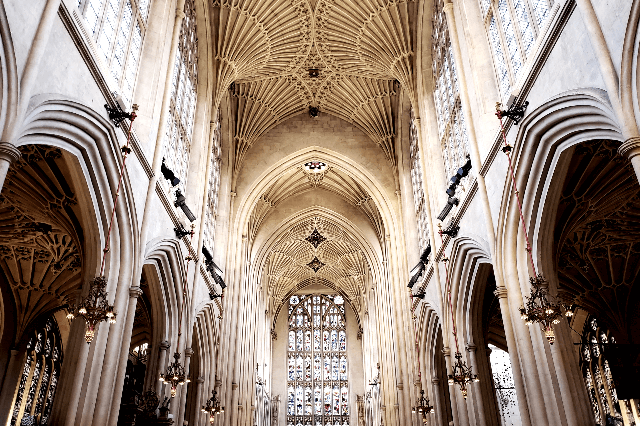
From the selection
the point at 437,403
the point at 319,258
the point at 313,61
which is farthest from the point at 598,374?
the point at 319,258

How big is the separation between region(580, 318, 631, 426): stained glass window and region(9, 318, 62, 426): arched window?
18.7 m

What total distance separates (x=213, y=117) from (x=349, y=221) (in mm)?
11342

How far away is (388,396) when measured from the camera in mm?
25047

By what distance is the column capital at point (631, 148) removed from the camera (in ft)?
20.9

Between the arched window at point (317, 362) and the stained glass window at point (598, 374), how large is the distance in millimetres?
20960

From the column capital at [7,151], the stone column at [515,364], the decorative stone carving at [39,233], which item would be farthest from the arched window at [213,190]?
the column capital at [7,151]

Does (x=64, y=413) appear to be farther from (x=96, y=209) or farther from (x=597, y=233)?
(x=597, y=233)

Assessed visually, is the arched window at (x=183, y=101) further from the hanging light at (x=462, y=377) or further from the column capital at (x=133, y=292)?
the hanging light at (x=462, y=377)

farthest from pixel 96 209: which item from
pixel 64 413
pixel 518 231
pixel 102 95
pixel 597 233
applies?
pixel 597 233

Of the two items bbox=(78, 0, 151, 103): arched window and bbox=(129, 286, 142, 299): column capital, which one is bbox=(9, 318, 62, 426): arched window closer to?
bbox=(129, 286, 142, 299): column capital

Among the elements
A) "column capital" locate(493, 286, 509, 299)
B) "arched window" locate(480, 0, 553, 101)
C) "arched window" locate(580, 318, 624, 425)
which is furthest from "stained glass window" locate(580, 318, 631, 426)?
"arched window" locate(480, 0, 553, 101)

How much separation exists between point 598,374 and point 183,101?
669 inches

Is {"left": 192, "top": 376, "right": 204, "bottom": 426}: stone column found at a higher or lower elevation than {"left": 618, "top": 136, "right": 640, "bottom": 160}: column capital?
lower

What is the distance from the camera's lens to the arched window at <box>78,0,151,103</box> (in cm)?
1031
